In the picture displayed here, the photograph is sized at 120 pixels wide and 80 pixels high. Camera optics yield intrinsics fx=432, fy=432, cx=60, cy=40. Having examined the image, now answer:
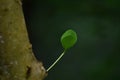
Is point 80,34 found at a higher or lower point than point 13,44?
lower

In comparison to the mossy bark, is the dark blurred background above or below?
below

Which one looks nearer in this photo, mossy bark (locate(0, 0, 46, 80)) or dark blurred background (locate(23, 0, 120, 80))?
mossy bark (locate(0, 0, 46, 80))

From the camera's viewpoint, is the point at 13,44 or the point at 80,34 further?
the point at 80,34

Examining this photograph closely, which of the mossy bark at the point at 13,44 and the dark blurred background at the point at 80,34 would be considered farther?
the dark blurred background at the point at 80,34

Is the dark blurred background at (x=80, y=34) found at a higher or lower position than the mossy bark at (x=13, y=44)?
lower
